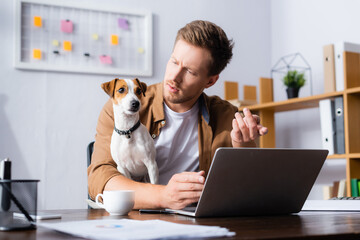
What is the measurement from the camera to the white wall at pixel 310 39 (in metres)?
2.97

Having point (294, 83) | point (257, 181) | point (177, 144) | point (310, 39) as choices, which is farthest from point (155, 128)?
point (310, 39)

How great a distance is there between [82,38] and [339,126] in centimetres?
175

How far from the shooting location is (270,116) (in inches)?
128

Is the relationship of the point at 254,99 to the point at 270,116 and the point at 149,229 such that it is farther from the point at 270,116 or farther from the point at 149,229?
the point at 149,229

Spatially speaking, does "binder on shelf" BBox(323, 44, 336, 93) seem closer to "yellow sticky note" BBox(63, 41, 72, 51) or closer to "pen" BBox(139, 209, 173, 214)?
"yellow sticky note" BBox(63, 41, 72, 51)

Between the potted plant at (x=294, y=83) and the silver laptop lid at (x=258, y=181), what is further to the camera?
the potted plant at (x=294, y=83)

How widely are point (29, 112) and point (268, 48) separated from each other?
6.28 ft

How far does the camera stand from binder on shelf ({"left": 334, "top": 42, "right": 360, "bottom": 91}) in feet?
8.62

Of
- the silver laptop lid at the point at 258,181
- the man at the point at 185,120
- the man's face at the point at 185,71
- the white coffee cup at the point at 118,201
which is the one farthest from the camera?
the man's face at the point at 185,71

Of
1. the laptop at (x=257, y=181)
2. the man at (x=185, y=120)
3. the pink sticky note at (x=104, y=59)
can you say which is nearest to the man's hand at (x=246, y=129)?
the man at (x=185, y=120)

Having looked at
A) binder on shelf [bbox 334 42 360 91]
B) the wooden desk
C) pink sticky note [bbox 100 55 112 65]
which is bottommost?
the wooden desk

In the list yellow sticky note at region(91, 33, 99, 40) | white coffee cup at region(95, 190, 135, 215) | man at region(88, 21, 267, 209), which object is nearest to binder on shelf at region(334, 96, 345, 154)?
man at region(88, 21, 267, 209)

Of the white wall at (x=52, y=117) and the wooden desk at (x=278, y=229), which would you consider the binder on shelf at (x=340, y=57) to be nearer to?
the white wall at (x=52, y=117)

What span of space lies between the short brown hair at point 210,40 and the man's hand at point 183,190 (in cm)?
56
